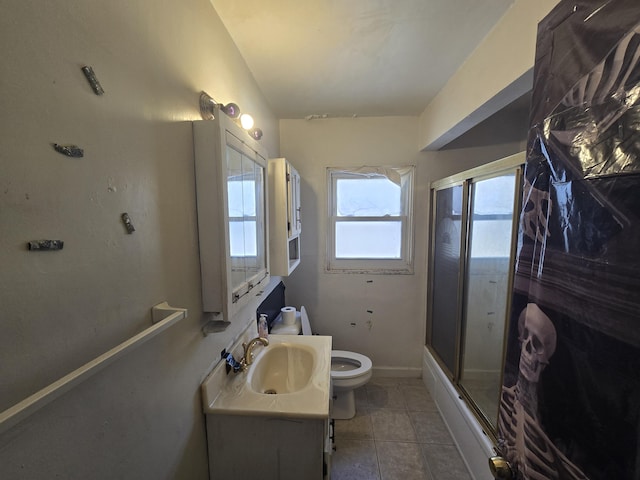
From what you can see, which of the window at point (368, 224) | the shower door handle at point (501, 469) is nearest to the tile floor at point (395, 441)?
the window at point (368, 224)

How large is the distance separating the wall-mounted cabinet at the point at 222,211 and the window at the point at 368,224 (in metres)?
1.42

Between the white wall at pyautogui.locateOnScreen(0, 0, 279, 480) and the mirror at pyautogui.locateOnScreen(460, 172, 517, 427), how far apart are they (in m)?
1.65

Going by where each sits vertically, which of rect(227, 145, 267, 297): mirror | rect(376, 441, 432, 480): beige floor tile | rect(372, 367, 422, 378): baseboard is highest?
rect(227, 145, 267, 297): mirror

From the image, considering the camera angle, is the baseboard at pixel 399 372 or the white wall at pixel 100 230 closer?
the white wall at pixel 100 230

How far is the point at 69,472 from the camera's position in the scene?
0.51 meters

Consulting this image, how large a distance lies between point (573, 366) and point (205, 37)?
1508mm

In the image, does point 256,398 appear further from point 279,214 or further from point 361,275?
point 361,275

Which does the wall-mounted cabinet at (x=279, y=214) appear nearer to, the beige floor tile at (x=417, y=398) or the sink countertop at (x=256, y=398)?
the sink countertop at (x=256, y=398)

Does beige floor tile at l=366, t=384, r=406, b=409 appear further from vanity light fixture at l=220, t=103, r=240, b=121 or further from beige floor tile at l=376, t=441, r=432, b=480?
vanity light fixture at l=220, t=103, r=240, b=121

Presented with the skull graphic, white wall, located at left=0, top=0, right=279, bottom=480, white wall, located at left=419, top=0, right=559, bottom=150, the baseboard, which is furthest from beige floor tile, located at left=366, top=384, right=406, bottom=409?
white wall, located at left=419, top=0, right=559, bottom=150

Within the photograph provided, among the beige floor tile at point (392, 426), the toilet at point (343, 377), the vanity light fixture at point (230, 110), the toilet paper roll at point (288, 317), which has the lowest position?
the beige floor tile at point (392, 426)

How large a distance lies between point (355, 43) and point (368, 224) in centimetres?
147

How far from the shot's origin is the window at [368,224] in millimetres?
2459

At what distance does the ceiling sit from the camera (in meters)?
1.12
